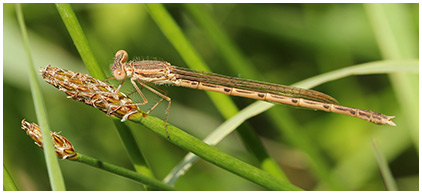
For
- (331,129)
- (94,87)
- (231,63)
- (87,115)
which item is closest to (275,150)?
(331,129)

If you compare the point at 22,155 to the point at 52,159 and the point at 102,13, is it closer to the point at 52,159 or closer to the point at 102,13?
the point at 102,13

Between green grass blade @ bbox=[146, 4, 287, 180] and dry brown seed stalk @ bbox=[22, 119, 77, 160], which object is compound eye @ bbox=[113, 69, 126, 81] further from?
dry brown seed stalk @ bbox=[22, 119, 77, 160]

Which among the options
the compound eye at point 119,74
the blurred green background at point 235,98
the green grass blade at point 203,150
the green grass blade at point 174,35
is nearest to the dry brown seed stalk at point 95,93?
the green grass blade at point 203,150

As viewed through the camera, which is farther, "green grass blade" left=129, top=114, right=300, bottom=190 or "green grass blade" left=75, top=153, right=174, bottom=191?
"green grass blade" left=129, top=114, right=300, bottom=190

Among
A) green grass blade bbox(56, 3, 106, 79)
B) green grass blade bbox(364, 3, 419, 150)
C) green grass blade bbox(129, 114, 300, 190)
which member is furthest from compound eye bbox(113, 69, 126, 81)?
green grass blade bbox(364, 3, 419, 150)

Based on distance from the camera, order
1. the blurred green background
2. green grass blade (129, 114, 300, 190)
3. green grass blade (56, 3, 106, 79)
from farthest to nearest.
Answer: the blurred green background
green grass blade (56, 3, 106, 79)
green grass blade (129, 114, 300, 190)

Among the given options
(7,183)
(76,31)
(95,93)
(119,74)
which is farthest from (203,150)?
(119,74)
